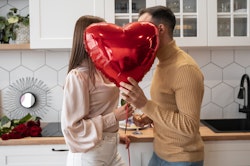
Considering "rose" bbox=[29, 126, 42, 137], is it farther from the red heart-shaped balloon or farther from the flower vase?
the red heart-shaped balloon

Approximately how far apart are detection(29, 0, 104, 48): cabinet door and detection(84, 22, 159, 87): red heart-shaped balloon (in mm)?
819

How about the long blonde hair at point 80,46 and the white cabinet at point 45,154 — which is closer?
the long blonde hair at point 80,46

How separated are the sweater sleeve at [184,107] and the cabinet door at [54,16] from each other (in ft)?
2.80

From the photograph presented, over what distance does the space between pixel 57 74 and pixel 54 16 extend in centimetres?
51

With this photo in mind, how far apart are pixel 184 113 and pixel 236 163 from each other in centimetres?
81

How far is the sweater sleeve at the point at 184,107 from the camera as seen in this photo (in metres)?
1.01

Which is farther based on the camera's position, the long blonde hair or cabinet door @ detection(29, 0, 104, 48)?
cabinet door @ detection(29, 0, 104, 48)

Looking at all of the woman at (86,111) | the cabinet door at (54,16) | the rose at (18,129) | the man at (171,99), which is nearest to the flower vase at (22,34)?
the cabinet door at (54,16)

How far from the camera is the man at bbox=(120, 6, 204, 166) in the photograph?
3.32 ft

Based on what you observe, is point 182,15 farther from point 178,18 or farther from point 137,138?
point 137,138

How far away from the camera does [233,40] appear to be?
5.71 feet

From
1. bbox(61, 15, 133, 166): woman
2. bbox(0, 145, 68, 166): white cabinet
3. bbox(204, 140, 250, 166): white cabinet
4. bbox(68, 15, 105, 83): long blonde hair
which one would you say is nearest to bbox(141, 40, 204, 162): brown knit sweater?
bbox(61, 15, 133, 166): woman

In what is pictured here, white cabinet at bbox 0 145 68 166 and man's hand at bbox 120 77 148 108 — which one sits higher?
man's hand at bbox 120 77 148 108

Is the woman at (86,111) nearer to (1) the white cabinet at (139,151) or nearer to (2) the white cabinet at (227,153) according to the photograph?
(1) the white cabinet at (139,151)
